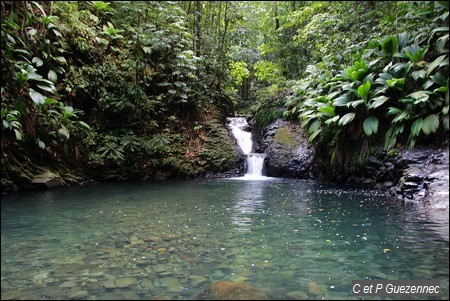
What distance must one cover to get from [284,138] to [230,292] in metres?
9.40

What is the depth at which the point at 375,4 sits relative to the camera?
856cm

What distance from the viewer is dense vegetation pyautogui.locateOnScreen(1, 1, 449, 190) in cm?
721

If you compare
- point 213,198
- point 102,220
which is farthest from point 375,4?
point 102,220

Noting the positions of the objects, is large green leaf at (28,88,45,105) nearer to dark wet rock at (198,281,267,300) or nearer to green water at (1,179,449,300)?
green water at (1,179,449,300)

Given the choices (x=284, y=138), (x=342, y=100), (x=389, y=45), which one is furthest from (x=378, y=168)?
(x=284, y=138)

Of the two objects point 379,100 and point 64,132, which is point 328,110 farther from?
point 64,132

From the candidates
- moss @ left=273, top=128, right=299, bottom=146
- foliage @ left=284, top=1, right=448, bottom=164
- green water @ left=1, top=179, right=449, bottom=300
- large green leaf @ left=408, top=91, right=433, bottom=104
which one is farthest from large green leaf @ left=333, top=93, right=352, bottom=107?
moss @ left=273, top=128, right=299, bottom=146

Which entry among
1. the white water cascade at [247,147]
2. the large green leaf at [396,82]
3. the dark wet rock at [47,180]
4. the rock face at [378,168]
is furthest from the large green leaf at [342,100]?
the dark wet rock at [47,180]

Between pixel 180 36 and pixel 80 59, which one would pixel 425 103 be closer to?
pixel 180 36

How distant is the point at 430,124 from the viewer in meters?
6.34

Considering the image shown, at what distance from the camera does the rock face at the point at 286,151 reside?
10469 mm

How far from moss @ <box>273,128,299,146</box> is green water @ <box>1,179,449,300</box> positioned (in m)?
4.74

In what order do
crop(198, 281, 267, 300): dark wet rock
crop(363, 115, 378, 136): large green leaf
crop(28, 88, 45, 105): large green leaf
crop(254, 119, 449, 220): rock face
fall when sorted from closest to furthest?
crop(198, 281, 267, 300): dark wet rock
crop(254, 119, 449, 220): rock face
crop(28, 88, 45, 105): large green leaf
crop(363, 115, 378, 136): large green leaf

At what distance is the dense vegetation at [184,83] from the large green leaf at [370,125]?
0.02 metres
